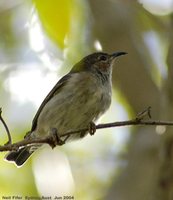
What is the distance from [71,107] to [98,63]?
1139 millimetres

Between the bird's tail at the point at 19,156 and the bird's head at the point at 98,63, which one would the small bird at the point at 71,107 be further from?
the bird's head at the point at 98,63

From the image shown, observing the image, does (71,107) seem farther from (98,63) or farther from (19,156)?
(98,63)

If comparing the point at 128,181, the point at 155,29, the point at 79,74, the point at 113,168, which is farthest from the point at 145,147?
the point at 155,29

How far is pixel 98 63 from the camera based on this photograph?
677 cm

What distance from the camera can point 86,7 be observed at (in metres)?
7.40

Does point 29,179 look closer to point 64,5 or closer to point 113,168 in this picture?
point 113,168

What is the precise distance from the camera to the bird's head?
21.9 feet

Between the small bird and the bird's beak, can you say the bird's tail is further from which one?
the bird's beak

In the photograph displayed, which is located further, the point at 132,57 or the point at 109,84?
the point at 132,57

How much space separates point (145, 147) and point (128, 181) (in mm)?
358

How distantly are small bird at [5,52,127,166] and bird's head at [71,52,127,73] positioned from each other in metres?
0.30

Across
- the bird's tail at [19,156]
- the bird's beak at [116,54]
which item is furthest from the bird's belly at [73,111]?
the bird's beak at [116,54]

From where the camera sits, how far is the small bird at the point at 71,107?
5727 mm

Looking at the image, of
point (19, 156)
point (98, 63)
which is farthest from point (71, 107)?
point (98, 63)
